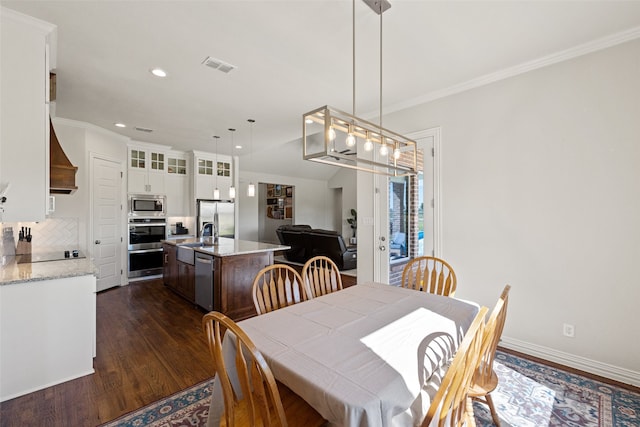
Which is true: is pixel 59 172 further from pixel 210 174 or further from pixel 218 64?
pixel 210 174

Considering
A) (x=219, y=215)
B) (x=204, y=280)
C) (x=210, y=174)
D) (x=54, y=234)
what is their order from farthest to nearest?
(x=210, y=174), (x=219, y=215), (x=54, y=234), (x=204, y=280)

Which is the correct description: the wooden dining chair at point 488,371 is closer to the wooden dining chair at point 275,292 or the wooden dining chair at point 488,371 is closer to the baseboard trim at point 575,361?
the wooden dining chair at point 275,292

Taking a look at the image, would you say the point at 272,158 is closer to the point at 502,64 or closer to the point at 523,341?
the point at 502,64

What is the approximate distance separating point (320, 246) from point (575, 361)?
4625 millimetres

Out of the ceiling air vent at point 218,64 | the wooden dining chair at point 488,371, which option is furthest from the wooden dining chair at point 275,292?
the ceiling air vent at point 218,64

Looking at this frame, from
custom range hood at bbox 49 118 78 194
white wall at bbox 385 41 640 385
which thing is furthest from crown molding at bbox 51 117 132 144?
white wall at bbox 385 41 640 385

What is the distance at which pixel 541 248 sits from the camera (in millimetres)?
2615

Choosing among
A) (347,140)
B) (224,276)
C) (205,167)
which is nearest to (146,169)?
(205,167)

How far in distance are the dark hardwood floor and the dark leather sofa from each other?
3102 millimetres

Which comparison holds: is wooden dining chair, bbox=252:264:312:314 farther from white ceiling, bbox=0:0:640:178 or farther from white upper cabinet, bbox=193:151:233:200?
white upper cabinet, bbox=193:151:233:200

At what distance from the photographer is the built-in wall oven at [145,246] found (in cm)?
538

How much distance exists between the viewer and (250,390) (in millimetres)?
1114

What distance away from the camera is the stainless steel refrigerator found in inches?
245

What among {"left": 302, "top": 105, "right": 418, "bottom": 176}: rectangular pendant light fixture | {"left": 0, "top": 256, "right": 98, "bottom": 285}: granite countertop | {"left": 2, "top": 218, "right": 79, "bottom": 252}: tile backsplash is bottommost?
{"left": 0, "top": 256, "right": 98, "bottom": 285}: granite countertop
